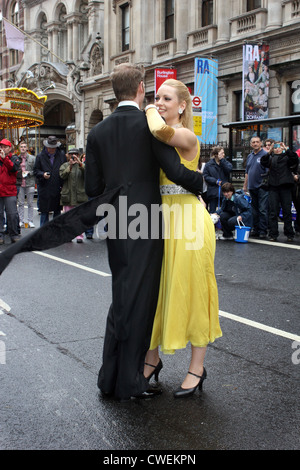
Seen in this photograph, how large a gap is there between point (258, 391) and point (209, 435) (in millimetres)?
727

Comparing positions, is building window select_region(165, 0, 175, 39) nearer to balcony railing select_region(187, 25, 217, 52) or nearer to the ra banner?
balcony railing select_region(187, 25, 217, 52)

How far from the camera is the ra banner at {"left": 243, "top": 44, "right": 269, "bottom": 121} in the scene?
20.7 meters

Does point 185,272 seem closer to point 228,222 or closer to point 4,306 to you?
point 4,306

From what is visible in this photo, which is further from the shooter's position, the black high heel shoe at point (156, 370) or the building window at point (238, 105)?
the building window at point (238, 105)

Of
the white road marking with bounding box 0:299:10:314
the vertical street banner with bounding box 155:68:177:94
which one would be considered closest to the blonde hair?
the white road marking with bounding box 0:299:10:314

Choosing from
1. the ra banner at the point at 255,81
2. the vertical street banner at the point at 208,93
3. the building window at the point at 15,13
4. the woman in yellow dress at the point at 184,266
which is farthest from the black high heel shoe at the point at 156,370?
the building window at the point at 15,13

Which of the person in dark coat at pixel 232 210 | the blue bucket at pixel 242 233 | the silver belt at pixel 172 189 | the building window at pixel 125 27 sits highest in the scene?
the building window at pixel 125 27

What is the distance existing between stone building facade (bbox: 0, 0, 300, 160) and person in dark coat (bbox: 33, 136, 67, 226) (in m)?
5.51

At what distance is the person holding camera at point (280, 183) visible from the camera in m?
10.9

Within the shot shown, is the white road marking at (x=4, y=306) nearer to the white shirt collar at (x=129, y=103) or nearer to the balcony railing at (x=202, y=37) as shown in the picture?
the white shirt collar at (x=129, y=103)

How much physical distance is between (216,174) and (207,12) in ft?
51.0

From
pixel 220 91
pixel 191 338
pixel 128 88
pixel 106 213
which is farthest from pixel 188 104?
pixel 220 91

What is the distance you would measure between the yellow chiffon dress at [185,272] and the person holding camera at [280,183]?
7.57 meters

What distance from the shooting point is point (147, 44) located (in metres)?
28.7
